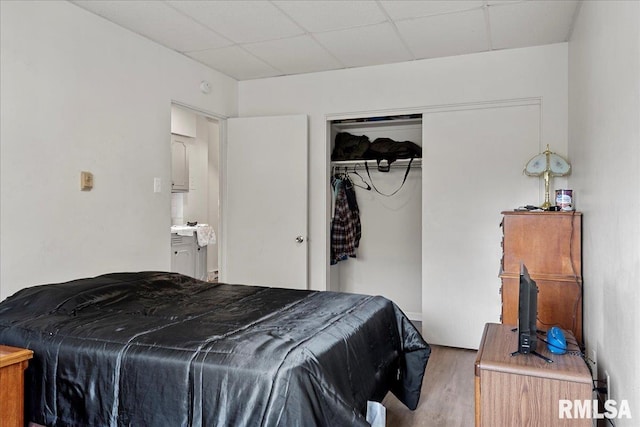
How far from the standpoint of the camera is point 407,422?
243 centimetres

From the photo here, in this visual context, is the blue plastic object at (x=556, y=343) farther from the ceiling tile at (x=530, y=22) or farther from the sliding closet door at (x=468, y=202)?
the ceiling tile at (x=530, y=22)

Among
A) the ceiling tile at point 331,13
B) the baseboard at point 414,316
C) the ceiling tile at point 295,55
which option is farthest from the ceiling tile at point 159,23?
the baseboard at point 414,316

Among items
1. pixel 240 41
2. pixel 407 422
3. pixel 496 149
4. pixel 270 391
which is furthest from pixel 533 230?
pixel 240 41

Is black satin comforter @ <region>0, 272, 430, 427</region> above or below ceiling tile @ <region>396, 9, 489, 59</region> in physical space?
below

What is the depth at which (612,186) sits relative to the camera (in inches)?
75.4

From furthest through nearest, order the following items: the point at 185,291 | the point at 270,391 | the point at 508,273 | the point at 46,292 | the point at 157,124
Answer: the point at 157,124
the point at 508,273
the point at 185,291
the point at 46,292
the point at 270,391

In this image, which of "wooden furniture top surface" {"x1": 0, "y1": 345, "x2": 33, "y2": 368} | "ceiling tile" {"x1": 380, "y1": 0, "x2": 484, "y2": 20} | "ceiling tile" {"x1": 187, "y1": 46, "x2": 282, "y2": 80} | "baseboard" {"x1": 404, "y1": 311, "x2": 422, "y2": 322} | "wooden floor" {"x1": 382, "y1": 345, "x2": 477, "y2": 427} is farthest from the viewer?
"baseboard" {"x1": 404, "y1": 311, "x2": 422, "y2": 322}

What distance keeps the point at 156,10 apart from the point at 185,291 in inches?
71.2

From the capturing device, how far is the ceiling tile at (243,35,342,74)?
3516mm

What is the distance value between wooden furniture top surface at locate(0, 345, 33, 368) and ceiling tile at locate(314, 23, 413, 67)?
269 cm

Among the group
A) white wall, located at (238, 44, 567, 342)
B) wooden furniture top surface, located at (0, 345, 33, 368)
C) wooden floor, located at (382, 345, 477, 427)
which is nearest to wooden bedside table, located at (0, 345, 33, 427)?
wooden furniture top surface, located at (0, 345, 33, 368)

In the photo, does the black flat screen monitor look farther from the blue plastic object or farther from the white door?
the white door

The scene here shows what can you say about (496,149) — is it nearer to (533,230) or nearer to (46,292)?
(533,230)

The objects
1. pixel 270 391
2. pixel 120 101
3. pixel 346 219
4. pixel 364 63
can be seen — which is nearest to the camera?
pixel 270 391
